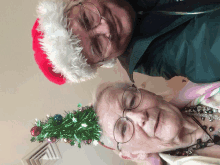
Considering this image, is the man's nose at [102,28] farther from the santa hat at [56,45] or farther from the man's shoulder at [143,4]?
the man's shoulder at [143,4]

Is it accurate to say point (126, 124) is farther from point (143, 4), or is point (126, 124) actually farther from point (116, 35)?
point (143, 4)

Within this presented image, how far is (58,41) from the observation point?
30.2 inches

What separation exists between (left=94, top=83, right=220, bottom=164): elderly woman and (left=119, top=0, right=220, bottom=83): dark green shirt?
0.79 ft

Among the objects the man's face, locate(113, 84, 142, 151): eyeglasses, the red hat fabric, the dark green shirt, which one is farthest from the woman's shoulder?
the red hat fabric

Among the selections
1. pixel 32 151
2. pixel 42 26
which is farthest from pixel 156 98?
pixel 32 151

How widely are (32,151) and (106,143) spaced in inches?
21.6

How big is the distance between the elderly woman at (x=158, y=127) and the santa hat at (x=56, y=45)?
1.17 ft

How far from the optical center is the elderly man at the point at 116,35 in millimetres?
751

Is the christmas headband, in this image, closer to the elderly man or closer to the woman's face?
the woman's face

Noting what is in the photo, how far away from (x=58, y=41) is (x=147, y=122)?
682 millimetres

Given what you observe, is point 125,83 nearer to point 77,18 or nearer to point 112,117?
point 112,117

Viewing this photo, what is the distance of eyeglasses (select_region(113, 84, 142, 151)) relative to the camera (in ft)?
3.24

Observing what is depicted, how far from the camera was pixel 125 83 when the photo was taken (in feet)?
4.09

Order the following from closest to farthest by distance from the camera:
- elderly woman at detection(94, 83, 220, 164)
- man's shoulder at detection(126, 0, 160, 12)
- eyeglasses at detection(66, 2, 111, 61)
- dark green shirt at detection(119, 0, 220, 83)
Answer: dark green shirt at detection(119, 0, 220, 83)
eyeglasses at detection(66, 2, 111, 61)
elderly woman at detection(94, 83, 220, 164)
man's shoulder at detection(126, 0, 160, 12)
